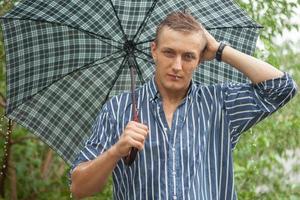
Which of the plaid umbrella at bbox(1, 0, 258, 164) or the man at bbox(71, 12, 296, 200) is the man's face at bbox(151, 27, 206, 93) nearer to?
the man at bbox(71, 12, 296, 200)

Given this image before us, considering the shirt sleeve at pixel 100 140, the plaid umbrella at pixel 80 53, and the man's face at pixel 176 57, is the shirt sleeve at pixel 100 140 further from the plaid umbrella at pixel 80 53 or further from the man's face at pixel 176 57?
the plaid umbrella at pixel 80 53

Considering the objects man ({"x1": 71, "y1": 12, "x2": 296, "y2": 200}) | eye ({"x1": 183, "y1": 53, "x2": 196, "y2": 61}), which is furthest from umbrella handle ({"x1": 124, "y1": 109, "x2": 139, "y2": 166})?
eye ({"x1": 183, "y1": 53, "x2": 196, "y2": 61})

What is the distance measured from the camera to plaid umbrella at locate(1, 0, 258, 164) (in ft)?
8.68

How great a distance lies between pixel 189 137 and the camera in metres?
2.13

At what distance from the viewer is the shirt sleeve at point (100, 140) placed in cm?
210

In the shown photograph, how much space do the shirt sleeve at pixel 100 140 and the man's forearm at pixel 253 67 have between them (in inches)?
18.3

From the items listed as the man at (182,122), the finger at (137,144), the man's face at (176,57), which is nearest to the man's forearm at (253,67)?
the man at (182,122)

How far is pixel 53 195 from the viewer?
445cm

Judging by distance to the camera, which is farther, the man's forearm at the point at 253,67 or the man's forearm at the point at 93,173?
the man's forearm at the point at 253,67

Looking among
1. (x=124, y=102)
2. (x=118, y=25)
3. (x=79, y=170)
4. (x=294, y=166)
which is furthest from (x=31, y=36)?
(x=294, y=166)

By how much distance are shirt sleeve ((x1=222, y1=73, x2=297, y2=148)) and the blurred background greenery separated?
1.91 metres

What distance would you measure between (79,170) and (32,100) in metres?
0.81

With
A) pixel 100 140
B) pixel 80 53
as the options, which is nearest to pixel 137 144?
pixel 100 140

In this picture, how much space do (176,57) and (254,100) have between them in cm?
32
